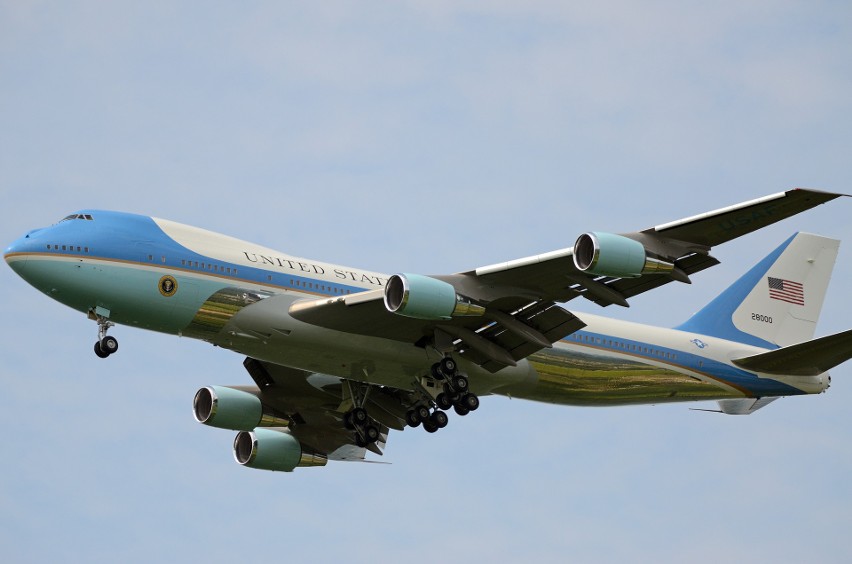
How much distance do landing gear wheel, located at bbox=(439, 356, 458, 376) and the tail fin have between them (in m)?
11.6

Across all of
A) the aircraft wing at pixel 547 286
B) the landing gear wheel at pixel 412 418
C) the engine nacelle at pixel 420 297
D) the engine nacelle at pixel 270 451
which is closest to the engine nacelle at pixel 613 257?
the aircraft wing at pixel 547 286

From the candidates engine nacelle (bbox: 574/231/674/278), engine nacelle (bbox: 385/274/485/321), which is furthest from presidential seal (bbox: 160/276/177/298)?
engine nacelle (bbox: 574/231/674/278)

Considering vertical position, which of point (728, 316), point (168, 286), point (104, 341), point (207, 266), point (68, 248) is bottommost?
point (728, 316)

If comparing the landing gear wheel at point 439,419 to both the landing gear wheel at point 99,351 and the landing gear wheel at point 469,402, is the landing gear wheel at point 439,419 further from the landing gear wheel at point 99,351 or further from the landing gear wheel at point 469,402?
the landing gear wheel at point 99,351

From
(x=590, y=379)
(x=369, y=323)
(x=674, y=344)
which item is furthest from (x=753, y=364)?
(x=369, y=323)

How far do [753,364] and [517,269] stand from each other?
478 inches

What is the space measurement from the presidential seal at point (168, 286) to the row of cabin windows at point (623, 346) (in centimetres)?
1265

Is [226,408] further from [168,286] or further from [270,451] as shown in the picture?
[168,286]

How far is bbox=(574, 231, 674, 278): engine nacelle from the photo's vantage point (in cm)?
3203

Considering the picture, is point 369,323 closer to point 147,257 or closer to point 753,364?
point 147,257

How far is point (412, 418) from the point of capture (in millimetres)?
39219

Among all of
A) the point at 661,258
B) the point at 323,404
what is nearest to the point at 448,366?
the point at 661,258

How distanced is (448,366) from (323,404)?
7.85 m

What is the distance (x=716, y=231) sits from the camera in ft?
106
